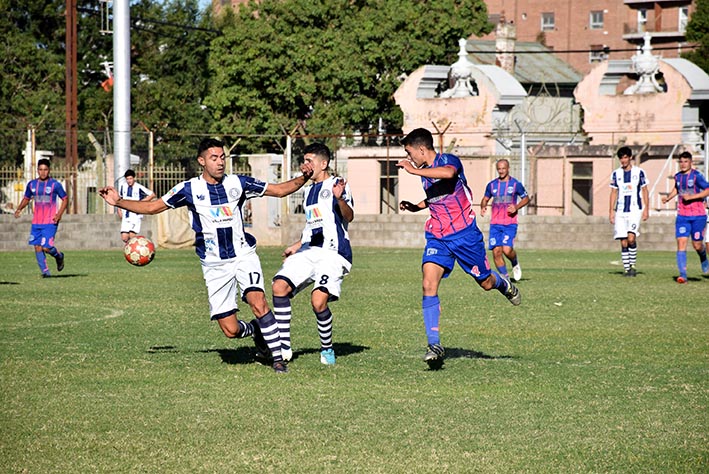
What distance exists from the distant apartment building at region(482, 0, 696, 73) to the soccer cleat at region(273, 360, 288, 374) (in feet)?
251

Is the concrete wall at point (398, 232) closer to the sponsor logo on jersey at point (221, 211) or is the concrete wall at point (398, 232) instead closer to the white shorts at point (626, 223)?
the white shorts at point (626, 223)

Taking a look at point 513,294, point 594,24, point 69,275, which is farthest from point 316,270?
point 594,24

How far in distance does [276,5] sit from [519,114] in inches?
492

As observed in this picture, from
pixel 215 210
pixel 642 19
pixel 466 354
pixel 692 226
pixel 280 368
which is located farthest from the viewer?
pixel 642 19

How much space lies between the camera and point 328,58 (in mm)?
53219

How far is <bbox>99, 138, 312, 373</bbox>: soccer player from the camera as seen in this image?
10.3 metres

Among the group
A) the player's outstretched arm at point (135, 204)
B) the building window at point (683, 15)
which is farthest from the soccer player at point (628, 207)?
the building window at point (683, 15)

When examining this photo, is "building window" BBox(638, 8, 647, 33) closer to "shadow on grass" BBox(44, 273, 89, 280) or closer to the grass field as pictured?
"shadow on grass" BBox(44, 273, 89, 280)

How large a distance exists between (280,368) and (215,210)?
1490 mm

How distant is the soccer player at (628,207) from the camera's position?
2205 cm

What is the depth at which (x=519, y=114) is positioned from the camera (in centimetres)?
5541

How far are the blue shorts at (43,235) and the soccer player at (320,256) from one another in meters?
12.4

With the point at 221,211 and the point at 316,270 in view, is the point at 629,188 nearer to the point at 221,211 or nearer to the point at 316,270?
the point at 316,270

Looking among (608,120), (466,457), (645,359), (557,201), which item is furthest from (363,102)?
(466,457)
